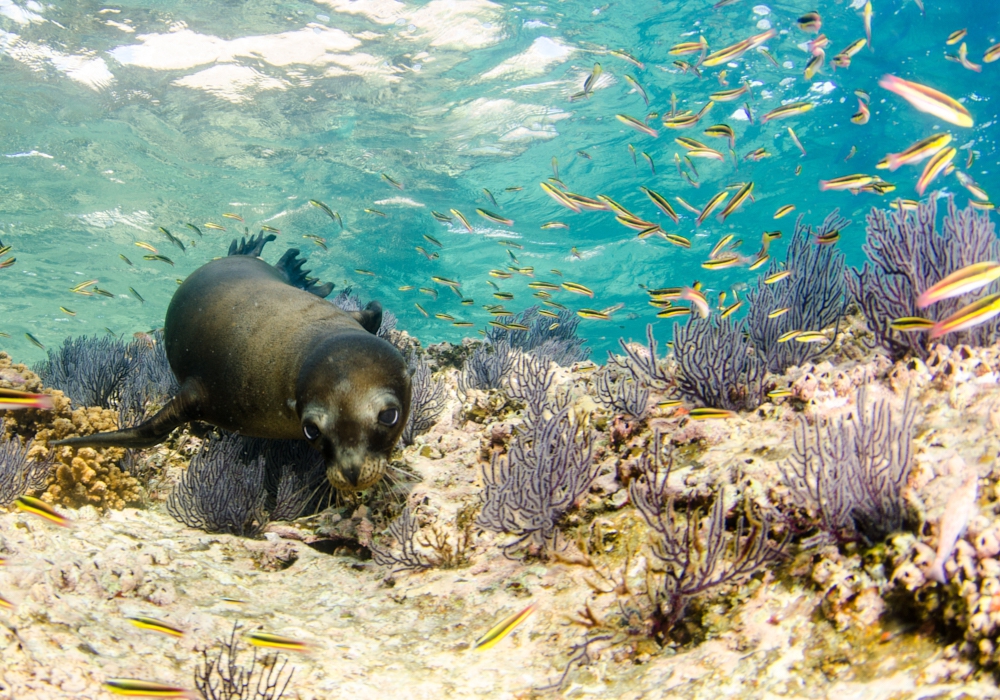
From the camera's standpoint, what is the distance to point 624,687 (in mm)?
2174

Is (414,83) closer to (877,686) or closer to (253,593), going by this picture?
(253,593)

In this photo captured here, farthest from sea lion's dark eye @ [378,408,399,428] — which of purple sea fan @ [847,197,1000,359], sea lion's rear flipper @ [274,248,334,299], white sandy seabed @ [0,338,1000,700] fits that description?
sea lion's rear flipper @ [274,248,334,299]

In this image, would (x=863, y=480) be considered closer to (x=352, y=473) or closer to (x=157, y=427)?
(x=352, y=473)

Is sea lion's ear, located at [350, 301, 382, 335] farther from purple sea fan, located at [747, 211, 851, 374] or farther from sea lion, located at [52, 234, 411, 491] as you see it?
purple sea fan, located at [747, 211, 851, 374]

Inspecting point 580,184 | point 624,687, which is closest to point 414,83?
point 580,184

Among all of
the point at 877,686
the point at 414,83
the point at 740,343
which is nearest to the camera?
the point at 877,686

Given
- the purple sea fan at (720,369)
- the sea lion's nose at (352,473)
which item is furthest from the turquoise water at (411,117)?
the sea lion's nose at (352,473)

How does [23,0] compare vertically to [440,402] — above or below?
above

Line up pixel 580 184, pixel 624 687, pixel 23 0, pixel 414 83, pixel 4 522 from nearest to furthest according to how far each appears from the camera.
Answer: pixel 624 687 → pixel 4 522 → pixel 23 0 → pixel 414 83 → pixel 580 184

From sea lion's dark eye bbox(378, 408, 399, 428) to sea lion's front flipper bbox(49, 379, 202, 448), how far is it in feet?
6.52

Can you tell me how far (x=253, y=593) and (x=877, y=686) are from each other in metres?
3.18

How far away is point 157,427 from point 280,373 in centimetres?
128

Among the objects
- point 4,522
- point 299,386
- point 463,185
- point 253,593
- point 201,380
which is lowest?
point 253,593

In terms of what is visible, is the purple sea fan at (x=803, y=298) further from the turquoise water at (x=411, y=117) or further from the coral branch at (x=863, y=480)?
the turquoise water at (x=411, y=117)
